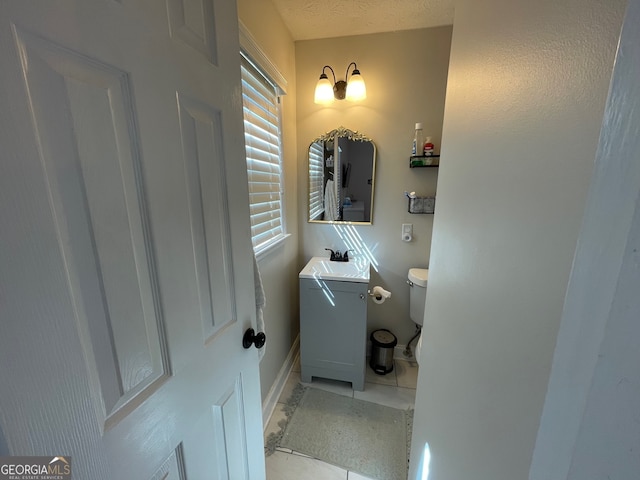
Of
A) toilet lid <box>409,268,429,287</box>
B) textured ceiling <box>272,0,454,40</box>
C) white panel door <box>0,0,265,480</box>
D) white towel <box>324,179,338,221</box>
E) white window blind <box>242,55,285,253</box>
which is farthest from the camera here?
white towel <box>324,179,338,221</box>

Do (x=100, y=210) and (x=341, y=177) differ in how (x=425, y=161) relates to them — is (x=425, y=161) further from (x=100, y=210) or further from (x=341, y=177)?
(x=100, y=210)

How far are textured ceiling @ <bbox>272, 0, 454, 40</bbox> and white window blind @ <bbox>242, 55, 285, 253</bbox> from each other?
469 millimetres

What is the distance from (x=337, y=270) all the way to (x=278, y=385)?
0.92 meters

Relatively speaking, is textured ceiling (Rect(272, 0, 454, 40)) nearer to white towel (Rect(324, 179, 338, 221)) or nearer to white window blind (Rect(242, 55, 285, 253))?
white window blind (Rect(242, 55, 285, 253))

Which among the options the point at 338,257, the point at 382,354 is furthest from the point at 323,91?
the point at 382,354

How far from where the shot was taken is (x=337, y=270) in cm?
187

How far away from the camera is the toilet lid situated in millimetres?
1854

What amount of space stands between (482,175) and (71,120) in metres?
0.79

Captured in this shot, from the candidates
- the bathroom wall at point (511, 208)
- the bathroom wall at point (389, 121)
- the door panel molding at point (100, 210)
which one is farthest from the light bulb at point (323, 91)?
the door panel molding at point (100, 210)

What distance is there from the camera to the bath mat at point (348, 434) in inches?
53.5

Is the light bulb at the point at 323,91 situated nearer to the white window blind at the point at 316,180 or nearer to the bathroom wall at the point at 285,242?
the bathroom wall at the point at 285,242

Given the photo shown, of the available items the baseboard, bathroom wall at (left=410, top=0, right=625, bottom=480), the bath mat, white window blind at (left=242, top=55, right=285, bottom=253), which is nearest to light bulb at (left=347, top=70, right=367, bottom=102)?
white window blind at (left=242, top=55, right=285, bottom=253)

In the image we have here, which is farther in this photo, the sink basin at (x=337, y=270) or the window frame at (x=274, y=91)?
the sink basin at (x=337, y=270)

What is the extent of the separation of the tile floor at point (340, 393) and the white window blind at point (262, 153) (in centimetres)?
112
